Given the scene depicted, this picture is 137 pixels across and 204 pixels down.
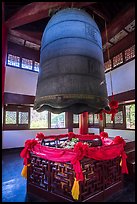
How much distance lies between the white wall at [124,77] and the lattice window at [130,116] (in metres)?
1.06

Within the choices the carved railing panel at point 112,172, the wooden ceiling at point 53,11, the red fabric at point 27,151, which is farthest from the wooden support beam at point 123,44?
the red fabric at point 27,151

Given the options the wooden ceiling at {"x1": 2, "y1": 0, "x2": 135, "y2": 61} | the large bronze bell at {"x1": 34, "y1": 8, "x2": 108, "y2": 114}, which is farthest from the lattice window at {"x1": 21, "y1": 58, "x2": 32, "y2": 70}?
the large bronze bell at {"x1": 34, "y1": 8, "x2": 108, "y2": 114}

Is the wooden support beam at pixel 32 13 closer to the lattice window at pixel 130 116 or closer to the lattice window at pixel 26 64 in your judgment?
the lattice window at pixel 26 64

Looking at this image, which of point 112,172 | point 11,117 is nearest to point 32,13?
point 112,172

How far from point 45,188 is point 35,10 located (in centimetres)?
402

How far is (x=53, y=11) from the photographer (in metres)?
2.74

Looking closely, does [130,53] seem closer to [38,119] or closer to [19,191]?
[38,119]

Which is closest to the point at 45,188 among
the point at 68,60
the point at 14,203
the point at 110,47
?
the point at 14,203

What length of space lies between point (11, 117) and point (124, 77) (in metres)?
5.26

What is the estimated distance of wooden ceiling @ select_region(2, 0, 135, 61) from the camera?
3.72m

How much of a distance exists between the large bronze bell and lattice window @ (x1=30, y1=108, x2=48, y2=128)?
5918 mm

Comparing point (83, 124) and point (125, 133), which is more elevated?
point (83, 124)

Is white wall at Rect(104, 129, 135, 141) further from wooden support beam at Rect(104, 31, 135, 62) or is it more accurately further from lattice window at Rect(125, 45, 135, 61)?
wooden support beam at Rect(104, 31, 135, 62)

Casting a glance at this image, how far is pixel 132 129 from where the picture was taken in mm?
6223
